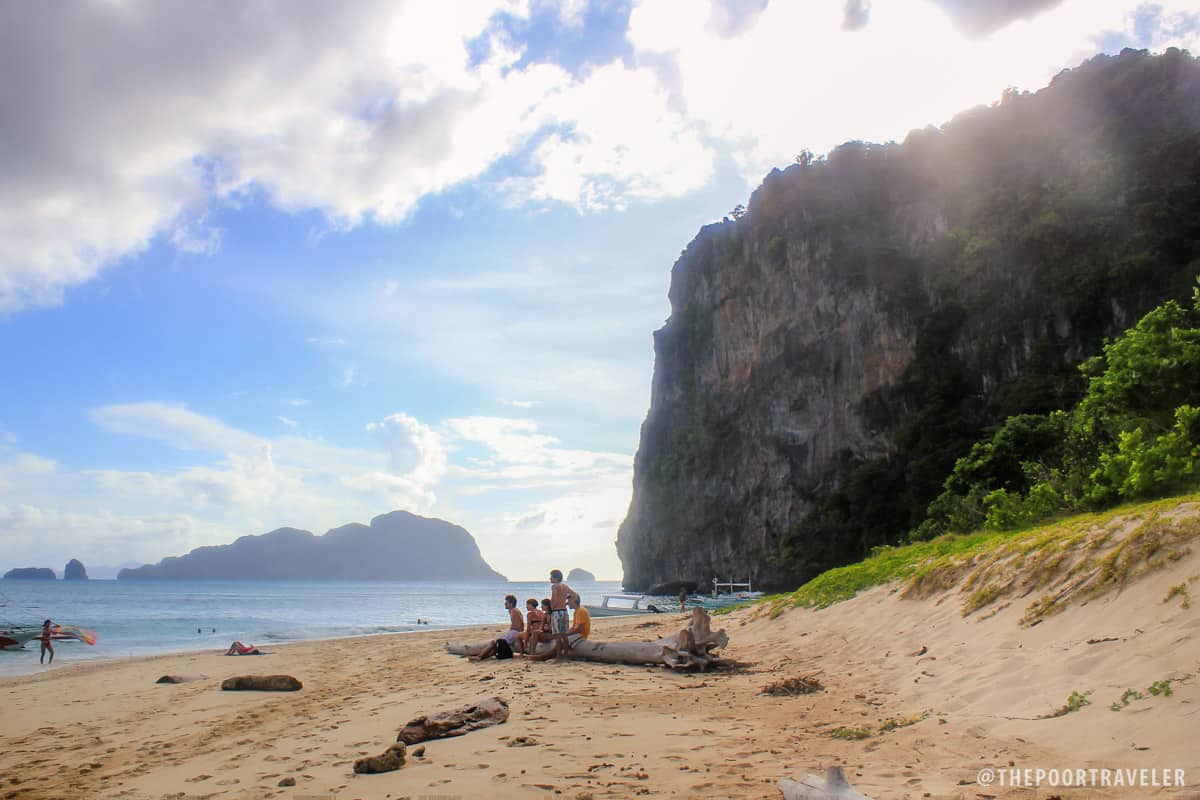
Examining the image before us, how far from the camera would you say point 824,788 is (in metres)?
3.73

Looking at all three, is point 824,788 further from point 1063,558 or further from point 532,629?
point 532,629

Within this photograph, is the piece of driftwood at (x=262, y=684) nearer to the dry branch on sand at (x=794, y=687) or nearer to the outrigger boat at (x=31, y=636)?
the dry branch on sand at (x=794, y=687)

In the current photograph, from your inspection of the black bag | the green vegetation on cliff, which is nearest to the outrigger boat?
the black bag

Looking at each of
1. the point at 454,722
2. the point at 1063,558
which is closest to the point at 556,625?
the point at 454,722

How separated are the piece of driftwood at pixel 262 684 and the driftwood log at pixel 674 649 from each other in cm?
449

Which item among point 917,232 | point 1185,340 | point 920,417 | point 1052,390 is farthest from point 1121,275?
point 1185,340

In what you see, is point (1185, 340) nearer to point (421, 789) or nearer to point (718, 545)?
point (421, 789)

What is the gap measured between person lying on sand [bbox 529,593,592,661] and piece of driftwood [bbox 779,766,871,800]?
8283mm

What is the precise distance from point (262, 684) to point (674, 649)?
670 centimetres

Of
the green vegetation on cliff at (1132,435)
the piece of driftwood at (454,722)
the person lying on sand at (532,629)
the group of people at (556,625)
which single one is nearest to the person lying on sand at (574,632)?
the group of people at (556,625)

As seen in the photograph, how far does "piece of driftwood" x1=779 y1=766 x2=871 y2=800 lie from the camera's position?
360 centimetres

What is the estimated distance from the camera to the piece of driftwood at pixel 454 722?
20.2 ft

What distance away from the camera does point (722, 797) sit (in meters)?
4.13

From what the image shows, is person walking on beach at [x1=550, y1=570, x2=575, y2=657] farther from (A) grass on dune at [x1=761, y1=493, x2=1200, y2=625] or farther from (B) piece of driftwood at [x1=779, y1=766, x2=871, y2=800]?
(B) piece of driftwood at [x1=779, y1=766, x2=871, y2=800]
